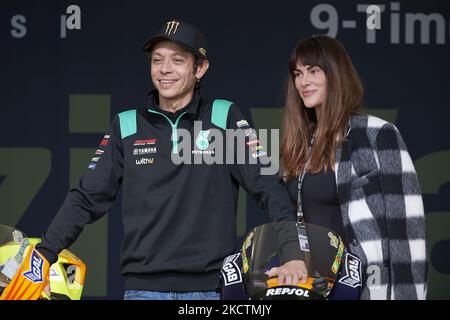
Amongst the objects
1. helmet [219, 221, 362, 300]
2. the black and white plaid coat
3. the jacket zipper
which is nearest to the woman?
the black and white plaid coat

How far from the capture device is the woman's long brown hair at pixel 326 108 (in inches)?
107

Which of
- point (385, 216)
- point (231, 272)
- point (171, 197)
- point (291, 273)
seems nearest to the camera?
point (291, 273)

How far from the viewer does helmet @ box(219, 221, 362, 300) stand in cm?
238

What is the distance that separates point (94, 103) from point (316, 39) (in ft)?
6.85

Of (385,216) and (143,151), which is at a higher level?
(143,151)

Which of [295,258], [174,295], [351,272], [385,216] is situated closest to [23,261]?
[174,295]

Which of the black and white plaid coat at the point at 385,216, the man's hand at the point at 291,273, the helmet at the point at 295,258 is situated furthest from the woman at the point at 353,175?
the man's hand at the point at 291,273

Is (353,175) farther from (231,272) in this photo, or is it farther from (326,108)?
(231,272)

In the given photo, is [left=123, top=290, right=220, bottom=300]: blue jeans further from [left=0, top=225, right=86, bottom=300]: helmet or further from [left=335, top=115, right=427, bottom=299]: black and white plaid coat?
[left=335, top=115, right=427, bottom=299]: black and white plaid coat

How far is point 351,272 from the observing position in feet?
8.01

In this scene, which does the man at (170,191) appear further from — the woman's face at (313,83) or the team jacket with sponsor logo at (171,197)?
the woman's face at (313,83)

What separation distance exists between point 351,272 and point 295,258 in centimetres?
16

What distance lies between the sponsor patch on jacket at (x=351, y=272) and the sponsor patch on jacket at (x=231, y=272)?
279mm

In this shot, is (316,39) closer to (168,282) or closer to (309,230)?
(309,230)
